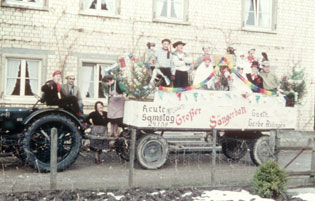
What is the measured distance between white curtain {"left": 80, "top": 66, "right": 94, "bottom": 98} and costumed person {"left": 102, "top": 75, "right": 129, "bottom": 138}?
4.59 metres

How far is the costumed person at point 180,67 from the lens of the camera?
1036 centimetres

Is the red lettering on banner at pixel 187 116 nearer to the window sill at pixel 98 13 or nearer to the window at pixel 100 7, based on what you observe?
the window sill at pixel 98 13

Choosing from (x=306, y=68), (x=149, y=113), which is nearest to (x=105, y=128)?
(x=149, y=113)

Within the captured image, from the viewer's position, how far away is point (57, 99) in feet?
29.5

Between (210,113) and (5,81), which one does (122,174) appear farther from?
(5,81)

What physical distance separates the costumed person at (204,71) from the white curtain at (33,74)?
5.78 meters

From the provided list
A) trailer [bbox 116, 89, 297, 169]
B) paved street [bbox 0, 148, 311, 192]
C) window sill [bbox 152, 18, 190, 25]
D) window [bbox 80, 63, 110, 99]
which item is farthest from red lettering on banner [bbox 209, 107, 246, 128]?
window sill [bbox 152, 18, 190, 25]

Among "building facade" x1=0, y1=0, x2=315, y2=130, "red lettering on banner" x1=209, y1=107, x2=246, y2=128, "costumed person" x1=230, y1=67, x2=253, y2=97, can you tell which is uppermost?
"building facade" x1=0, y1=0, x2=315, y2=130

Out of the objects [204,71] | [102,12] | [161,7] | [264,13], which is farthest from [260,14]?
[204,71]

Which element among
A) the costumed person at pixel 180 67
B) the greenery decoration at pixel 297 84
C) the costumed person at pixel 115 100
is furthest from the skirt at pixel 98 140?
the greenery decoration at pixel 297 84

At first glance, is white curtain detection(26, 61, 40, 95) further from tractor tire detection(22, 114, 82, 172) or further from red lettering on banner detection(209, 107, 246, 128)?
red lettering on banner detection(209, 107, 246, 128)

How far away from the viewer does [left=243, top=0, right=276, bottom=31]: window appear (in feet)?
54.5

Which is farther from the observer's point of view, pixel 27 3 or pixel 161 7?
pixel 161 7

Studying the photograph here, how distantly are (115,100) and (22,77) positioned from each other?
5.06 meters
